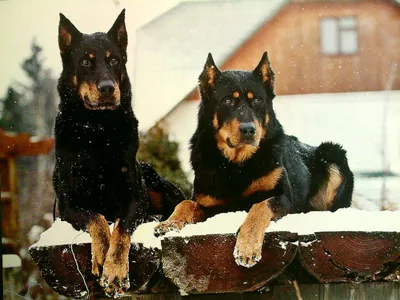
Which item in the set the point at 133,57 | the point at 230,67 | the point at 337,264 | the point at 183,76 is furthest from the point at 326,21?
the point at 337,264

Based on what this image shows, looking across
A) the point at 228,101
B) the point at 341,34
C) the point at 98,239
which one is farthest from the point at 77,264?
the point at 341,34

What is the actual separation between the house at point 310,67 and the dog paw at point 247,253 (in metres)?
0.78

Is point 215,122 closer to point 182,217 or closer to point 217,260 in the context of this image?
point 182,217

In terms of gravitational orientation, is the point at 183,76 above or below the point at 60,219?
above

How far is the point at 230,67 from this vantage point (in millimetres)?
3148

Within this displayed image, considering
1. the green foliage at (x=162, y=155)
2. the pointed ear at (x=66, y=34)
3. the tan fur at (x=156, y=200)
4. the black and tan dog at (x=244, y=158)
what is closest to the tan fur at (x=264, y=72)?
the black and tan dog at (x=244, y=158)

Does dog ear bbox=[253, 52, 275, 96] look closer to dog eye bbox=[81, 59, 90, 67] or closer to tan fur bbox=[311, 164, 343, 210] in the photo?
tan fur bbox=[311, 164, 343, 210]

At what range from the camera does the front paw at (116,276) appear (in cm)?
258

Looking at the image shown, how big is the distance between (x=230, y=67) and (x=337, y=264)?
3.94ft

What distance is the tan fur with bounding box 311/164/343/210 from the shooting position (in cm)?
315

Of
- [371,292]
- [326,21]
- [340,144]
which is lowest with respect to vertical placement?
[371,292]

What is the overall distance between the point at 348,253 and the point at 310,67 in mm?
1144

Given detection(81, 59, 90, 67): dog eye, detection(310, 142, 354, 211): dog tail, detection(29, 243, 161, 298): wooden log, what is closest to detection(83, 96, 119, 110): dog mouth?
detection(81, 59, 90, 67): dog eye

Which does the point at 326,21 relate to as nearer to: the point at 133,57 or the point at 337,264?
the point at 133,57
